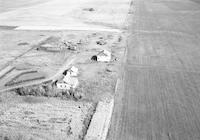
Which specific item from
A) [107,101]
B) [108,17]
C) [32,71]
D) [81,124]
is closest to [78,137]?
[81,124]

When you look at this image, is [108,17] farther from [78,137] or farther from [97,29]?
[78,137]

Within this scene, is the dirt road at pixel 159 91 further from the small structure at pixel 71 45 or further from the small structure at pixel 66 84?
the small structure at pixel 71 45

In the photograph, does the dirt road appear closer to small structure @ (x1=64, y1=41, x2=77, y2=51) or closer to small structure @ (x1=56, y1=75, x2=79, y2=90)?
small structure @ (x1=56, y1=75, x2=79, y2=90)

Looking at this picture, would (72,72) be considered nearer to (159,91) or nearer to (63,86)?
(63,86)

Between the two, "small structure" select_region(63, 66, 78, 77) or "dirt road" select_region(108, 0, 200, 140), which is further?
"small structure" select_region(63, 66, 78, 77)

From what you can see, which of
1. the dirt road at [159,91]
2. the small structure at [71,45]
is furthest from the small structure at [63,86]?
the small structure at [71,45]

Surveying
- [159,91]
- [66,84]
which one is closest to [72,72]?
[66,84]

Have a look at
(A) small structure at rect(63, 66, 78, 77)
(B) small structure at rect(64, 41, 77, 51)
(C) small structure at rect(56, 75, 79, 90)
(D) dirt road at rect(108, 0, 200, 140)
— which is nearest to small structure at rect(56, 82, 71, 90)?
(C) small structure at rect(56, 75, 79, 90)

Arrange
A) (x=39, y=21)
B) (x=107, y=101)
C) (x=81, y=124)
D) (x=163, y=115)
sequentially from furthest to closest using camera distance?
(x=39, y=21) < (x=107, y=101) < (x=163, y=115) < (x=81, y=124)
